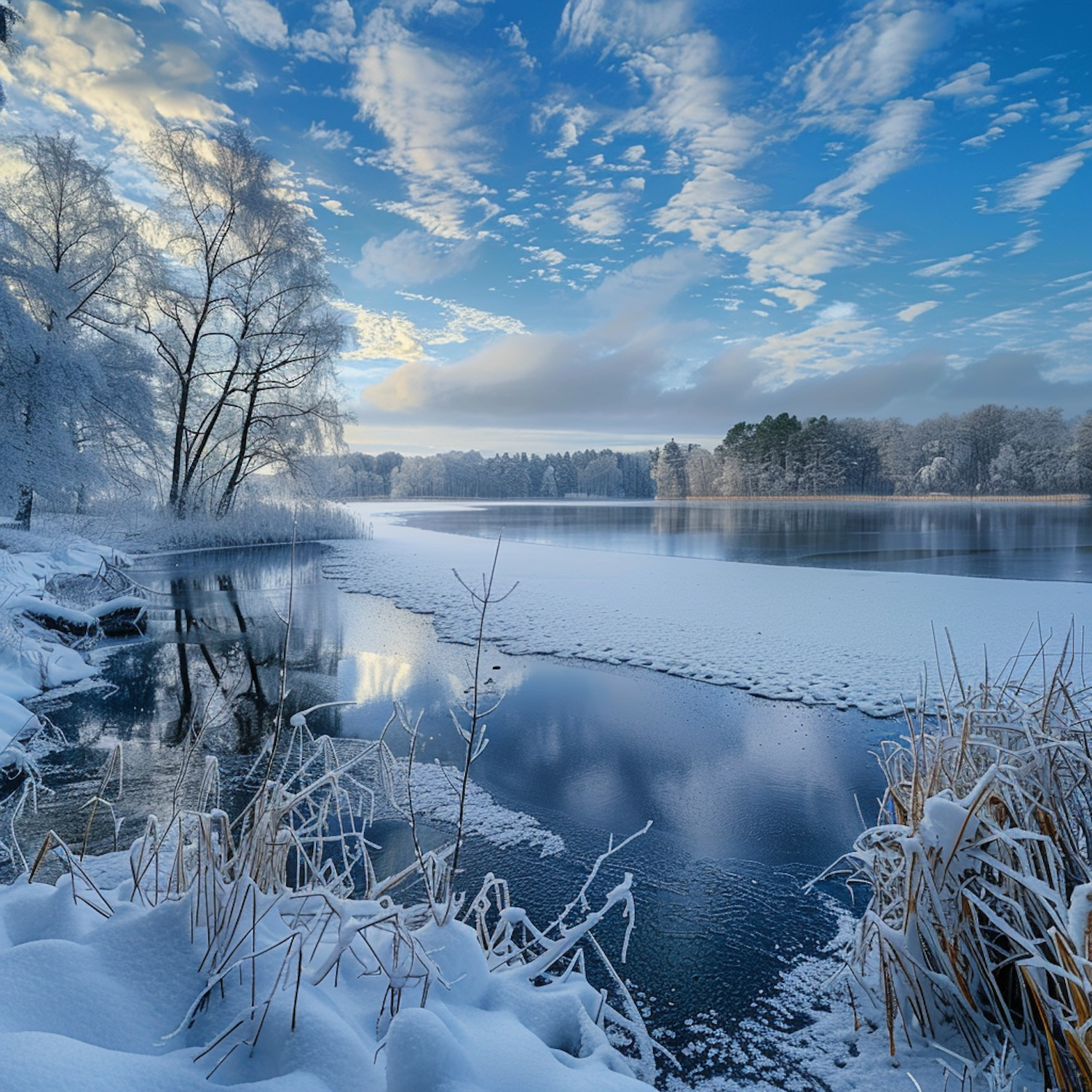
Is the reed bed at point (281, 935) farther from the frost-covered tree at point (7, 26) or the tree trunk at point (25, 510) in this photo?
the frost-covered tree at point (7, 26)

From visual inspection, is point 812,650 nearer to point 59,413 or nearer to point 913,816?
point 913,816

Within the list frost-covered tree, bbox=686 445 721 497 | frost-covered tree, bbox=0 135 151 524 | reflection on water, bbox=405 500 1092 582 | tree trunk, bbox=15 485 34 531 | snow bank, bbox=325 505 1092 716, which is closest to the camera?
snow bank, bbox=325 505 1092 716

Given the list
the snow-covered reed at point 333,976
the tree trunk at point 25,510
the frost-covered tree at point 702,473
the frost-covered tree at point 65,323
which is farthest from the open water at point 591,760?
the frost-covered tree at point 702,473

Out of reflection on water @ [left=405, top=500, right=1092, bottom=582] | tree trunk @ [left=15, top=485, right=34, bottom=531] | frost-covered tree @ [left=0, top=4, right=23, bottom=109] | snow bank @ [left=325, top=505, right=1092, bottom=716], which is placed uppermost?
frost-covered tree @ [left=0, top=4, right=23, bottom=109]

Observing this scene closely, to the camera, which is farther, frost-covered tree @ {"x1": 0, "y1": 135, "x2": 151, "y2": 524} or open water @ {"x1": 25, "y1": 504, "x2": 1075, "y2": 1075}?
frost-covered tree @ {"x1": 0, "y1": 135, "x2": 151, "y2": 524}

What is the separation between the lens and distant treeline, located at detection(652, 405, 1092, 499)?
63594 millimetres

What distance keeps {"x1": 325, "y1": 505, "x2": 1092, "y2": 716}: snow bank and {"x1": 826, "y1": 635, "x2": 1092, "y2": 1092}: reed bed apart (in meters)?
1.91

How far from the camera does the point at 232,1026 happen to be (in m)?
1.44

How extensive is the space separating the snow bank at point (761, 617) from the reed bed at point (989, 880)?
6.27ft

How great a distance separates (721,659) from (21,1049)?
724cm

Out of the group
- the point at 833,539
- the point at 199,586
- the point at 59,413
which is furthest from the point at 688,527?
the point at 59,413

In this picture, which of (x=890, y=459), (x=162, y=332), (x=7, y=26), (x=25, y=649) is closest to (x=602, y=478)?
(x=890, y=459)

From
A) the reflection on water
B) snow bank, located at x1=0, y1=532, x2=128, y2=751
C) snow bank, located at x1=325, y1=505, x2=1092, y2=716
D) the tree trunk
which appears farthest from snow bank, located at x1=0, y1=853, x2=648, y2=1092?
the reflection on water

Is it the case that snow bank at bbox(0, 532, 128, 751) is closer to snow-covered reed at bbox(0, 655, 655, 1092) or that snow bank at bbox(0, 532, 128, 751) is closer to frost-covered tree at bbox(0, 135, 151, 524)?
frost-covered tree at bbox(0, 135, 151, 524)
